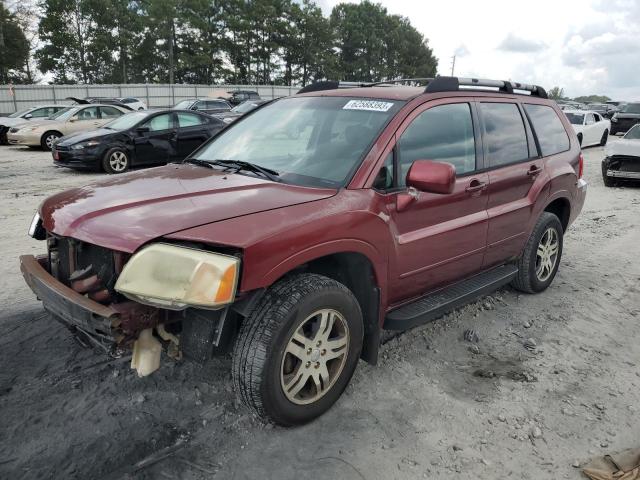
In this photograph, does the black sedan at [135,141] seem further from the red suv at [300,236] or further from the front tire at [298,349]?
the front tire at [298,349]

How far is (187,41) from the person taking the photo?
6116 centimetres

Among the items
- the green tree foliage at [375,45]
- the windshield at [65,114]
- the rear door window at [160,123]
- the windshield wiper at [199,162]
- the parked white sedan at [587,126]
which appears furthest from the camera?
the green tree foliage at [375,45]

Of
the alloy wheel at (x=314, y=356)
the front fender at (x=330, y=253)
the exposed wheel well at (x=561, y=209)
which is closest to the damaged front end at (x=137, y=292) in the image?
the front fender at (x=330, y=253)

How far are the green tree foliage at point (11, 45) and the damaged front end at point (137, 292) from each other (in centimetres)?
5198

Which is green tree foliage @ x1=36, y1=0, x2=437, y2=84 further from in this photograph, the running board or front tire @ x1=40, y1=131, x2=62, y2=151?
the running board

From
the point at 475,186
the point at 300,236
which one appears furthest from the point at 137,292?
the point at 475,186

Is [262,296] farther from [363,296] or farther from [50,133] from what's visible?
[50,133]

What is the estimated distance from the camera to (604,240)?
22.2ft

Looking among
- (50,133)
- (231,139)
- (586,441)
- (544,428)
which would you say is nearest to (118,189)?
(231,139)

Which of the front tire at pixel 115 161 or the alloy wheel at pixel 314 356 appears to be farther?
the front tire at pixel 115 161

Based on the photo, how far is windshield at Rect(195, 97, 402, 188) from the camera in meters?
3.04

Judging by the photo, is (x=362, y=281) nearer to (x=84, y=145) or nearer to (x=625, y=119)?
(x=84, y=145)

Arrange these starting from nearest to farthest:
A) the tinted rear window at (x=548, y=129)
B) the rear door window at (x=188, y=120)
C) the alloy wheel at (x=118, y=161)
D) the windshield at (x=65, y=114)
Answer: the tinted rear window at (x=548, y=129)
the alloy wheel at (x=118, y=161)
the rear door window at (x=188, y=120)
the windshield at (x=65, y=114)

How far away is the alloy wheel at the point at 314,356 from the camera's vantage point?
8.69 ft
